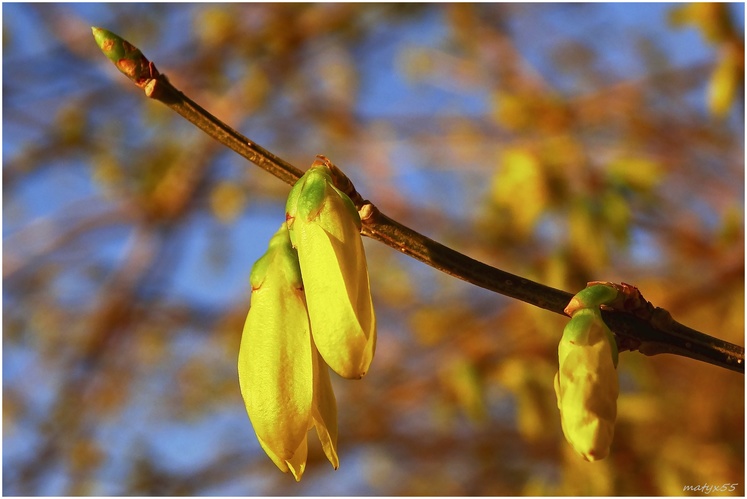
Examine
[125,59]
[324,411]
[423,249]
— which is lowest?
[324,411]

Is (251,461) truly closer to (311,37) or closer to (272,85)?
(272,85)

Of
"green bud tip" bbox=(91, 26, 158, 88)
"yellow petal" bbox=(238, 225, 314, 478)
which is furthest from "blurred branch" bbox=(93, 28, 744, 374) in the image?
"yellow petal" bbox=(238, 225, 314, 478)

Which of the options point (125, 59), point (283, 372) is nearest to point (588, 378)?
→ point (283, 372)

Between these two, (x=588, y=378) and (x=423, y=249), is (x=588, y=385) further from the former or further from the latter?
(x=423, y=249)

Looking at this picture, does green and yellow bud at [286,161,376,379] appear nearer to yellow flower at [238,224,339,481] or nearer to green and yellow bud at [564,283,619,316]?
yellow flower at [238,224,339,481]

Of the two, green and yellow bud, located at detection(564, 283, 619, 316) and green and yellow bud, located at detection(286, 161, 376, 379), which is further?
green and yellow bud, located at detection(564, 283, 619, 316)

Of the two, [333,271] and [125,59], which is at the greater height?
[125,59]

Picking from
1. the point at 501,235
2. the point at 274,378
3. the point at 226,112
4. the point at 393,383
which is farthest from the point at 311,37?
the point at 274,378
